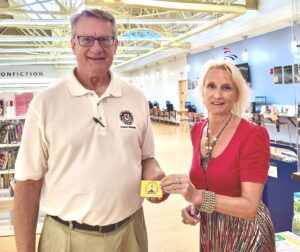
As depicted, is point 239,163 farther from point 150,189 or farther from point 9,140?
point 9,140

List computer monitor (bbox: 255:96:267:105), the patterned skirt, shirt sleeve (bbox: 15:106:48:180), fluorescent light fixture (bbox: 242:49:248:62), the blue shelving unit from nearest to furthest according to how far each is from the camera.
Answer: shirt sleeve (bbox: 15:106:48:180) < the patterned skirt < the blue shelving unit < computer monitor (bbox: 255:96:267:105) < fluorescent light fixture (bbox: 242:49:248:62)

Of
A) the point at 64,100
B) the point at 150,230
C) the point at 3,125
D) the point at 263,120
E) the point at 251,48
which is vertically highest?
the point at 251,48

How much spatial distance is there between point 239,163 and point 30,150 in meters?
0.97

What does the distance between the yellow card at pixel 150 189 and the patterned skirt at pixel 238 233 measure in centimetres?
40

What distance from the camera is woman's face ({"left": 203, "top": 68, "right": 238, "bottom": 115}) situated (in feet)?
6.03

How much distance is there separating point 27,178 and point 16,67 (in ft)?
80.4

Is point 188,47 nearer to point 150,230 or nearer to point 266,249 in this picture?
point 150,230

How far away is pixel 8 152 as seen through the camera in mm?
4977

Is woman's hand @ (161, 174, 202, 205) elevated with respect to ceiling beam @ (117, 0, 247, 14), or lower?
lower

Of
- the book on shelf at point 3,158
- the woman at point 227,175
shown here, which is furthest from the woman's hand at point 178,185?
the book on shelf at point 3,158

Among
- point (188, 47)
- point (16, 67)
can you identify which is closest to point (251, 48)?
point (188, 47)

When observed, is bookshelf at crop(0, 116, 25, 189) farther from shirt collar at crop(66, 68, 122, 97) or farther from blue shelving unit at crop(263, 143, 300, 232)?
shirt collar at crop(66, 68, 122, 97)

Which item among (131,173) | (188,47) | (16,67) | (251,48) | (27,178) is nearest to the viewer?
(27,178)

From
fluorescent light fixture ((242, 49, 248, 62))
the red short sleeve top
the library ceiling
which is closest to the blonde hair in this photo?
the red short sleeve top
